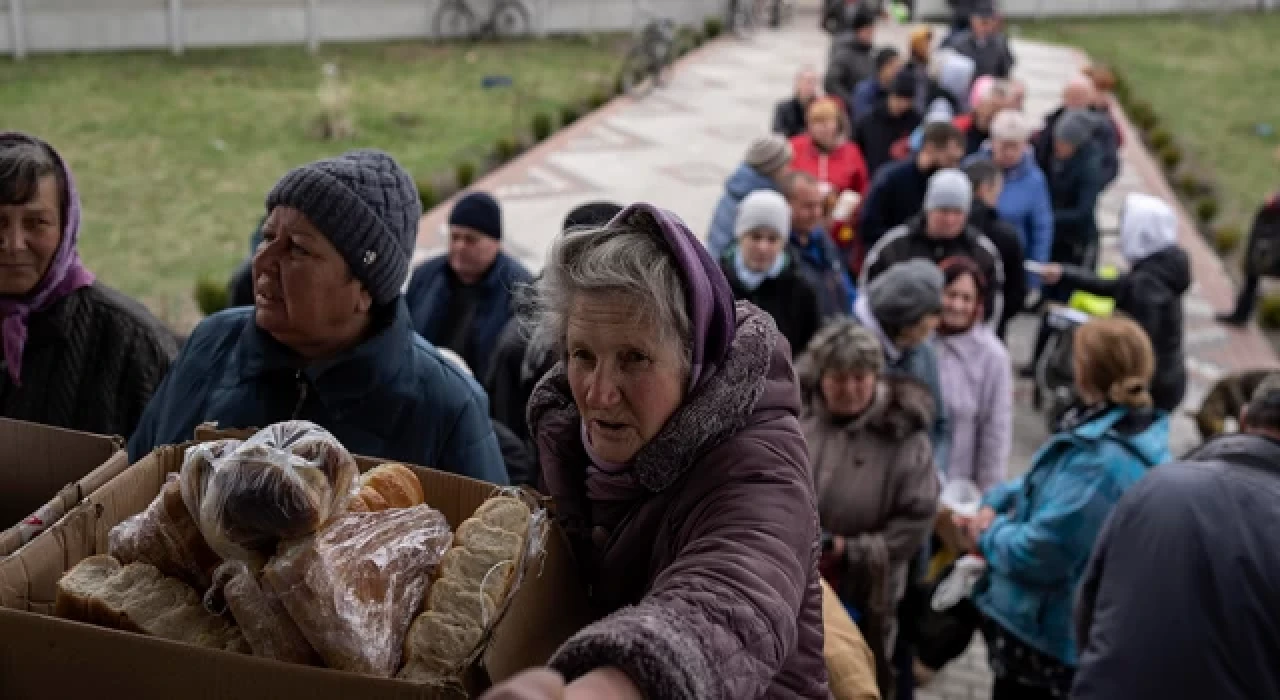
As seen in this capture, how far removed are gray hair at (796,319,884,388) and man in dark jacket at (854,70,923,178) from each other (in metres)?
6.18

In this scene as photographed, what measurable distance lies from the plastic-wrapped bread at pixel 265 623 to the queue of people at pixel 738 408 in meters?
0.32

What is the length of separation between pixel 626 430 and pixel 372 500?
14.0 inches

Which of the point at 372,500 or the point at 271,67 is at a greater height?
the point at 372,500

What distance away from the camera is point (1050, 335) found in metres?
8.92

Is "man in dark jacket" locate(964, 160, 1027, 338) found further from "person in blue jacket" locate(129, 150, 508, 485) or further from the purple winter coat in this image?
the purple winter coat

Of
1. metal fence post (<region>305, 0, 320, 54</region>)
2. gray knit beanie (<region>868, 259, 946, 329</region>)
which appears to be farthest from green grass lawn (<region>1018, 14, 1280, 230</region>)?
metal fence post (<region>305, 0, 320, 54</region>)

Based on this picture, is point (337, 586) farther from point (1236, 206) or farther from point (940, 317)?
point (1236, 206)

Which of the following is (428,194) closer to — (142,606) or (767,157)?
(767,157)

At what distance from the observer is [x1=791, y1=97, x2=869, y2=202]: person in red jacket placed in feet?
32.2

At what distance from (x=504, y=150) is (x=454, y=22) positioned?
9.38 metres

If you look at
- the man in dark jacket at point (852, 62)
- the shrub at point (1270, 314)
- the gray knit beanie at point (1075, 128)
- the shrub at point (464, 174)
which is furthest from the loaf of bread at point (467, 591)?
the shrub at point (464, 174)

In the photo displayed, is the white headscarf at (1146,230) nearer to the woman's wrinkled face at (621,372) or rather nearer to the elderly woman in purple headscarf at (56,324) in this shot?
the elderly woman in purple headscarf at (56,324)

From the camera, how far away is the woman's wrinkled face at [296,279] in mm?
2838

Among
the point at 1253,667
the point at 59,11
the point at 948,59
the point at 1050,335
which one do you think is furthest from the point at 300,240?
the point at 59,11
